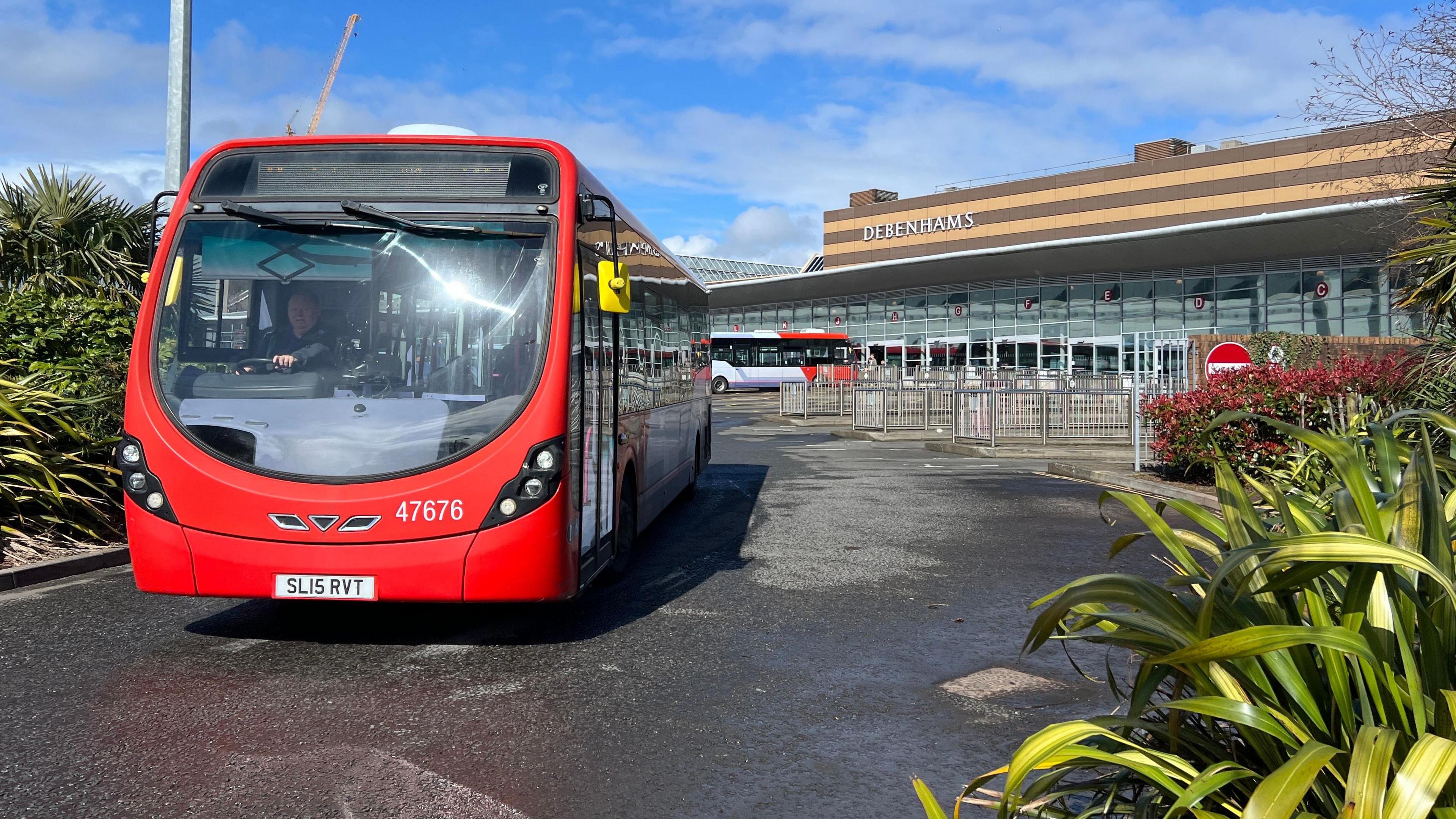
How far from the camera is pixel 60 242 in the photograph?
40.0 ft

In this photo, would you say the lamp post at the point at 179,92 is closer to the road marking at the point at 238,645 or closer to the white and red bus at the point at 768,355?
the road marking at the point at 238,645

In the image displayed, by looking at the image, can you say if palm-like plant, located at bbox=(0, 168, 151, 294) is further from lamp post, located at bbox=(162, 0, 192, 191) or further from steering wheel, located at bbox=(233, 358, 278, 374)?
steering wheel, located at bbox=(233, 358, 278, 374)

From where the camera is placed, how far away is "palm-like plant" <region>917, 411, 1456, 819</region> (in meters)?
2.41

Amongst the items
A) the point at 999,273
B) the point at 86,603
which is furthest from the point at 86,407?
the point at 999,273

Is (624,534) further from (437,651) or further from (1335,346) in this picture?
(1335,346)

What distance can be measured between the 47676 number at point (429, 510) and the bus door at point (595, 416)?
750 millimetres

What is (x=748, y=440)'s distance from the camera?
80.7 feet

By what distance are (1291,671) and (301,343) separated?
5.11 m

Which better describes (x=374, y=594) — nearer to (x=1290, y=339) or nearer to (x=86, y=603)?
(x=86, y=603)

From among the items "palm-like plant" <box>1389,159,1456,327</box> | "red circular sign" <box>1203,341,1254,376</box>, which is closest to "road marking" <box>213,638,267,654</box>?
"palm-like plant" <box>1389,159,1456,327</box>

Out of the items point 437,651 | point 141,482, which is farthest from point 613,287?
point 141,482

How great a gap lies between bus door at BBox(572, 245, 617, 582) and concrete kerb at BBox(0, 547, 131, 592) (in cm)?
325

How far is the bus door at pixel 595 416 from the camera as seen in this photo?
634cm

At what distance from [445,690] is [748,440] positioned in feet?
63.5
